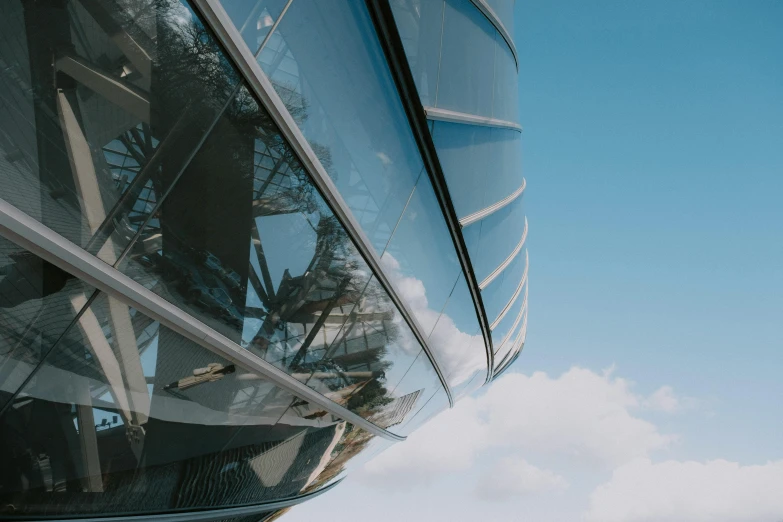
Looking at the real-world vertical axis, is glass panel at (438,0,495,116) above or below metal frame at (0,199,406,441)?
above

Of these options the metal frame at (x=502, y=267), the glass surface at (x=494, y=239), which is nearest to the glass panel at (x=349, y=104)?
the glass surface at (x=494, y=239)

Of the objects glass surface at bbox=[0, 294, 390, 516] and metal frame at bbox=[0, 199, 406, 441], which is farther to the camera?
glass surface at bbox=[0, 294, 390, 516]

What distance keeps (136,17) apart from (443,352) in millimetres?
7758

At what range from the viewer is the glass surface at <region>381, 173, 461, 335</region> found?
6.30m

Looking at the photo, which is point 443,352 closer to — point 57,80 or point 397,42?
point 397,42

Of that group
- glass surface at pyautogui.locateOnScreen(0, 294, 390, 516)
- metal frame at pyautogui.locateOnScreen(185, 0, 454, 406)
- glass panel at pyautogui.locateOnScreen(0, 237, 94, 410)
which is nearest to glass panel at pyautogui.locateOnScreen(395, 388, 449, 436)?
glass surface at pyautogui.locateOnScreen(0, 294, 390, 516)

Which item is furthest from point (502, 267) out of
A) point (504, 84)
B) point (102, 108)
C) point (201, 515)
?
point (102, 108)

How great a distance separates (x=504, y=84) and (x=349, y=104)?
4.93 m

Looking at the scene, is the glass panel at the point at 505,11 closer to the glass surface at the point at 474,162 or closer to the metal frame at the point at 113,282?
the glass surface at the point at 474,162

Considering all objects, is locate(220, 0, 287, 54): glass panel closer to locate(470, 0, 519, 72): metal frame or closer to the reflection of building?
the reflection of building

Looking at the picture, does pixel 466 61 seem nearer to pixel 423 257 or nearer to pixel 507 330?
pixel 423 257

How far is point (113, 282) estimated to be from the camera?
3.54 m

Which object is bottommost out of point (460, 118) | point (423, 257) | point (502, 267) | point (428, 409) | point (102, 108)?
point (102, 108)

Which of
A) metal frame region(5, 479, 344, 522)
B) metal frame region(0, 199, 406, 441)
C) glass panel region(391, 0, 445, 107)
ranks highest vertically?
glass panel region(391, 0, 445, 107)
